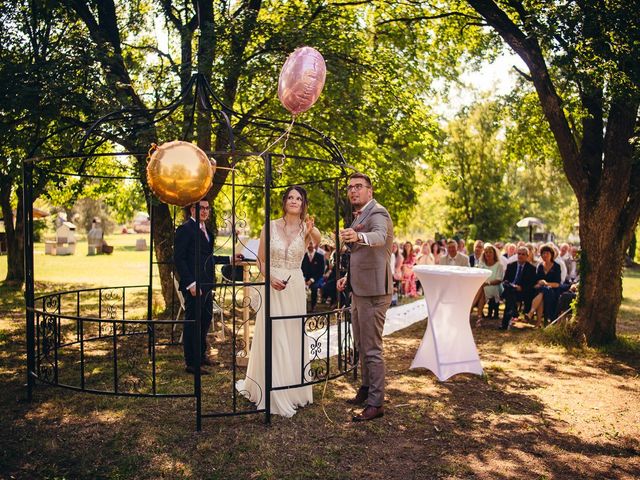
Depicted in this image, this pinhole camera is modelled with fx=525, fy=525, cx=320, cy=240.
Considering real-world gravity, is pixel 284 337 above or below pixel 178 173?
below

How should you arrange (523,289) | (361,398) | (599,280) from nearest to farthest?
(361,398)
(599,280)
(523,289)

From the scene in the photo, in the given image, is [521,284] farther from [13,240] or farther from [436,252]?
[13,240]

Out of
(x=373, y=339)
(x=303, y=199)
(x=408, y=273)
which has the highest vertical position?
(x=303, y=199)

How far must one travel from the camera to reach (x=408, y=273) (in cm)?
1636

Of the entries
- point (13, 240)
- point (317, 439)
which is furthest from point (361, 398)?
point (13, 240)

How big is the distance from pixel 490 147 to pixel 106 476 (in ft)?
91.7

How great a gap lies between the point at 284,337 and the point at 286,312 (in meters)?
0.27

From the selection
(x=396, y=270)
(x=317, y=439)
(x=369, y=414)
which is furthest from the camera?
(x=396, y=270)

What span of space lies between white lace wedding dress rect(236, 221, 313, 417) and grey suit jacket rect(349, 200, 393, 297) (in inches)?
26.6

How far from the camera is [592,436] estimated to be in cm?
502

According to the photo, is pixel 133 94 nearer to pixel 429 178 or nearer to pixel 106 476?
pixel 106 476

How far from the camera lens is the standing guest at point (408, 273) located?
53.9ft

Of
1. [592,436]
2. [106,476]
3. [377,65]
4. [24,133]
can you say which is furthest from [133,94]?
[592,436]

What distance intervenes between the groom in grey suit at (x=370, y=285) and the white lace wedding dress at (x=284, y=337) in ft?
2.11
